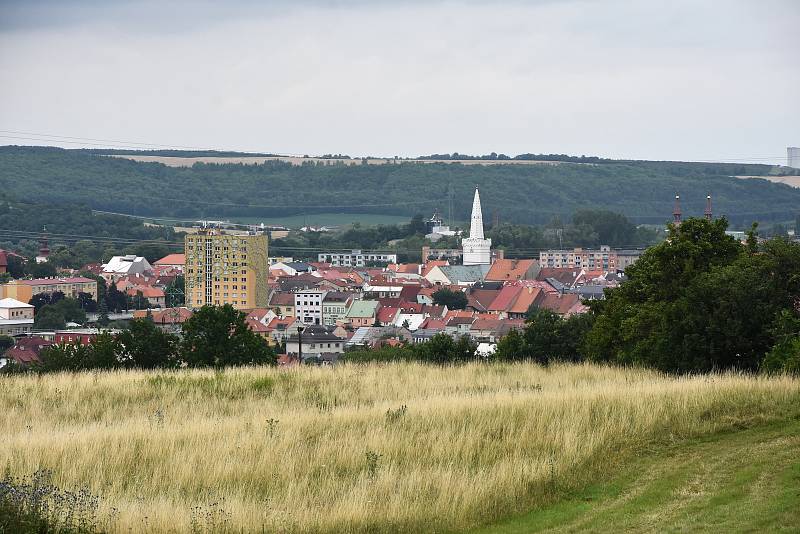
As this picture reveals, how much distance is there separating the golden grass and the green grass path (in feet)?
1.34

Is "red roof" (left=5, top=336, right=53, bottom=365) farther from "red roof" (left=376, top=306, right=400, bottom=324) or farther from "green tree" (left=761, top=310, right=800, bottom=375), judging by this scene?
"green tree" (left=761, top=310, right=800, bottom=375)

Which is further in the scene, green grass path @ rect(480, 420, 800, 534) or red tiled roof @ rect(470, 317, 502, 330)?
red tiled roof @ rect(470, 317, 502, 330)

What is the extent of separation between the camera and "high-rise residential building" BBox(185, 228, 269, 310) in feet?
408

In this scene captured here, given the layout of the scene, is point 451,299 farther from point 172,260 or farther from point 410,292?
point 172,260

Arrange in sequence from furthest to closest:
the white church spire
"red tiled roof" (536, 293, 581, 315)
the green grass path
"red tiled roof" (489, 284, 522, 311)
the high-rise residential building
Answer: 1. the white church spire
2. the high-rise residential building
3. "red tiled roof" (489, 284, 522, 311)
4. "red tiled roof" (536, 293, 581, 315)
5. the green grass path

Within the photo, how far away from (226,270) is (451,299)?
21.7 m

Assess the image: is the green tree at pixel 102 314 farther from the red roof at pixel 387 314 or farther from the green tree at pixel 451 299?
the green tree at pixel 451 299

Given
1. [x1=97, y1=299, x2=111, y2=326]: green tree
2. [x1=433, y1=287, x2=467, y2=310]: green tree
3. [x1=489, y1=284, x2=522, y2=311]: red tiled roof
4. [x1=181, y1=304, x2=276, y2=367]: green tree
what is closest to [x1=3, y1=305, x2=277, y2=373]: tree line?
[x1=181, y1=304, x2=276, y2=367]: green tree

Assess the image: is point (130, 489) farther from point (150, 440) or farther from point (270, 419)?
point (270, 419)

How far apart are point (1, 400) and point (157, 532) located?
827 centimetres

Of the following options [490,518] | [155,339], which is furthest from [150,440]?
[155,339]

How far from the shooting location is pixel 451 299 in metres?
119

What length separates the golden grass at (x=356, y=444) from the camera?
34.4 ft

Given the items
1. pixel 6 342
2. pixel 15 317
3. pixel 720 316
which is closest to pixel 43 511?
pixel 720 316
